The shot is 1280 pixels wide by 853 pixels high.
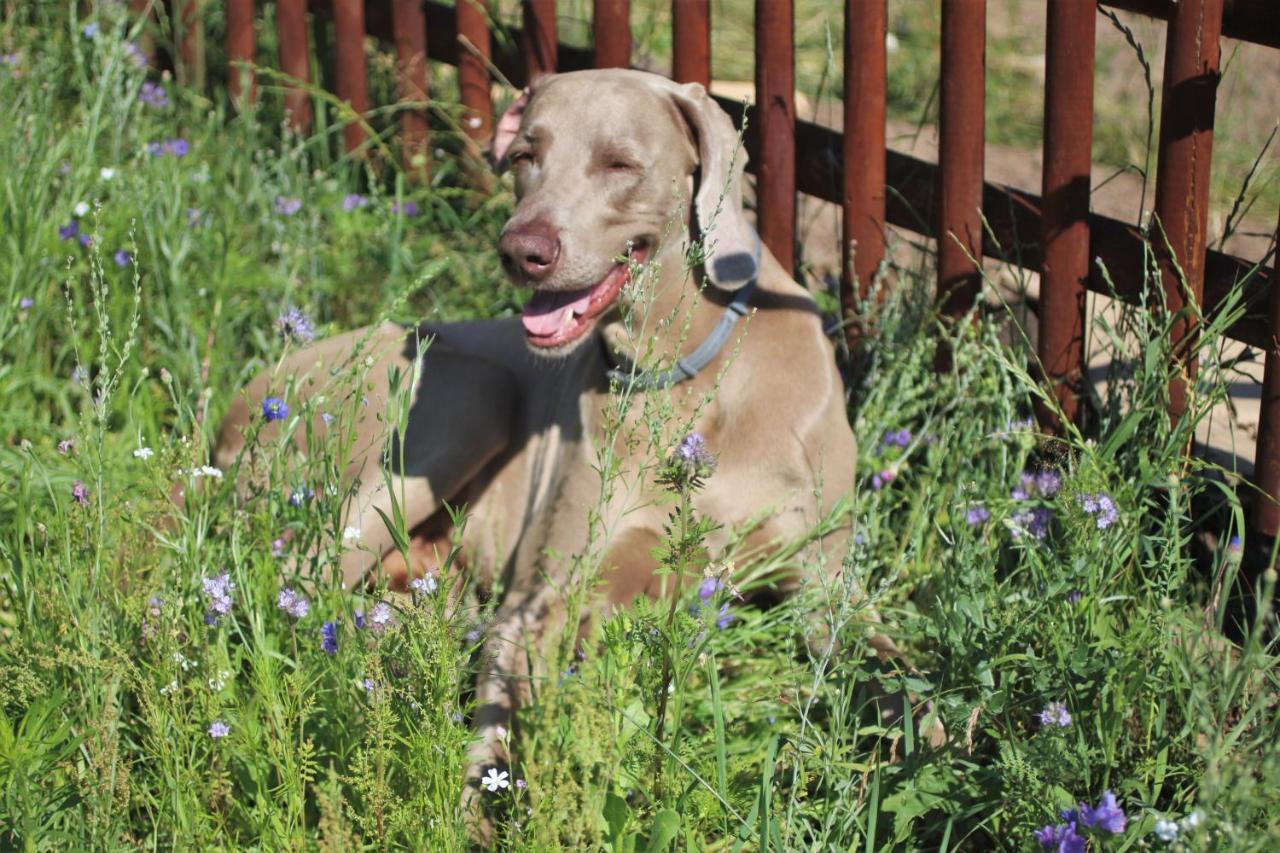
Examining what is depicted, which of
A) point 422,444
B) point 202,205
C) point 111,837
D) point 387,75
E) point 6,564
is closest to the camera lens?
point 111,837

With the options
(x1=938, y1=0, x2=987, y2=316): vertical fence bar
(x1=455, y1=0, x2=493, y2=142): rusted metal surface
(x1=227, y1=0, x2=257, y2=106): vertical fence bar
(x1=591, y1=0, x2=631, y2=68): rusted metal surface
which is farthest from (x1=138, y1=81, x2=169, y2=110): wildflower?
(x1=938, y1=0, x2=987, y2=316): vertical fence bar

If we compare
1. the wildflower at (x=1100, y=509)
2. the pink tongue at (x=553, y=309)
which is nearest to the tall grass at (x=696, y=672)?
the wildflower at (x=1100, y=509)

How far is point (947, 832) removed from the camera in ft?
6.72

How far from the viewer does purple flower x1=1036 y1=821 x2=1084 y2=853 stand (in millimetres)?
1793

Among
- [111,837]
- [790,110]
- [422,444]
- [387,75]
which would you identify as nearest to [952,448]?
[790,110]

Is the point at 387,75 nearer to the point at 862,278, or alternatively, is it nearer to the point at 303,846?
the point at 862,278

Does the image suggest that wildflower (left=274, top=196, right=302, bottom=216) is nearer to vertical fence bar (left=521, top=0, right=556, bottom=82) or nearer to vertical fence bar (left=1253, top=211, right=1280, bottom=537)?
vertical fence bar (left=521, top=0, right=556, bottom=82)

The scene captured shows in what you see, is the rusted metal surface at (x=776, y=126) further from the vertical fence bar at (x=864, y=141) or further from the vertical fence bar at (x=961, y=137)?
the vertical fence bar at (x=961, y=137)

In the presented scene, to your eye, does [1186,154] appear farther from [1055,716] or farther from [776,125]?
[1055,716]

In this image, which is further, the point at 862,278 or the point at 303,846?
the point at 862,278

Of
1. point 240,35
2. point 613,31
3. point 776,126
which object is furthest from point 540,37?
point 240,35

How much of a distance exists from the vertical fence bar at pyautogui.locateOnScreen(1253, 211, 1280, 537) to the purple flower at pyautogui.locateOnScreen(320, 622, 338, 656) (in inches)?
67.8

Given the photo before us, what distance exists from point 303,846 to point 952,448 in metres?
1.76

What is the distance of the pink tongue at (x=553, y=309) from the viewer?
9.53 ft
